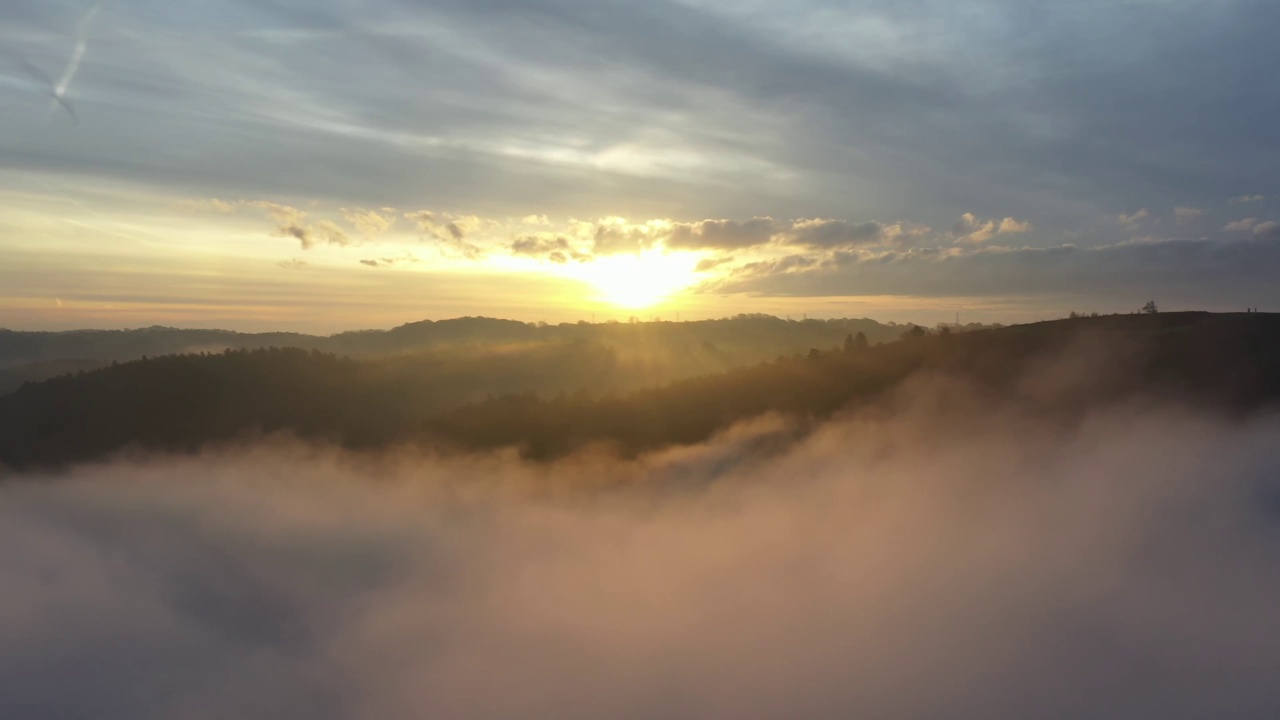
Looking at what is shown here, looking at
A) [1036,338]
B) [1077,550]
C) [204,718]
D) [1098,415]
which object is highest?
[1036,338]

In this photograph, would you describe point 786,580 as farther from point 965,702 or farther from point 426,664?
point 426,664

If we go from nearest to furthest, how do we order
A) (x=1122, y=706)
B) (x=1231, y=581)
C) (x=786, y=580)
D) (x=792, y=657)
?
(x=1122, y=706) → (x=1231, y=581) → (x=792, y=657) → (x=786, y=580)

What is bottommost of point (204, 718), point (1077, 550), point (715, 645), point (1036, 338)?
point (204, 718)

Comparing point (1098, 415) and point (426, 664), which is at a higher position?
point (1098, 415)

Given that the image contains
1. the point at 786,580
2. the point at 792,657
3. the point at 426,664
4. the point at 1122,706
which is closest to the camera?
the point at 1122,706

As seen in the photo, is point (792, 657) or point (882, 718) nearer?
point (882, 718)

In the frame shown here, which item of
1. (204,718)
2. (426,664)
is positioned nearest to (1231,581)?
(426,664)

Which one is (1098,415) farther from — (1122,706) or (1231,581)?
(1122,706)

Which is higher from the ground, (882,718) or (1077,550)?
(1077,550)

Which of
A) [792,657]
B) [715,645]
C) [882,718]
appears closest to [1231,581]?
[882,718]
